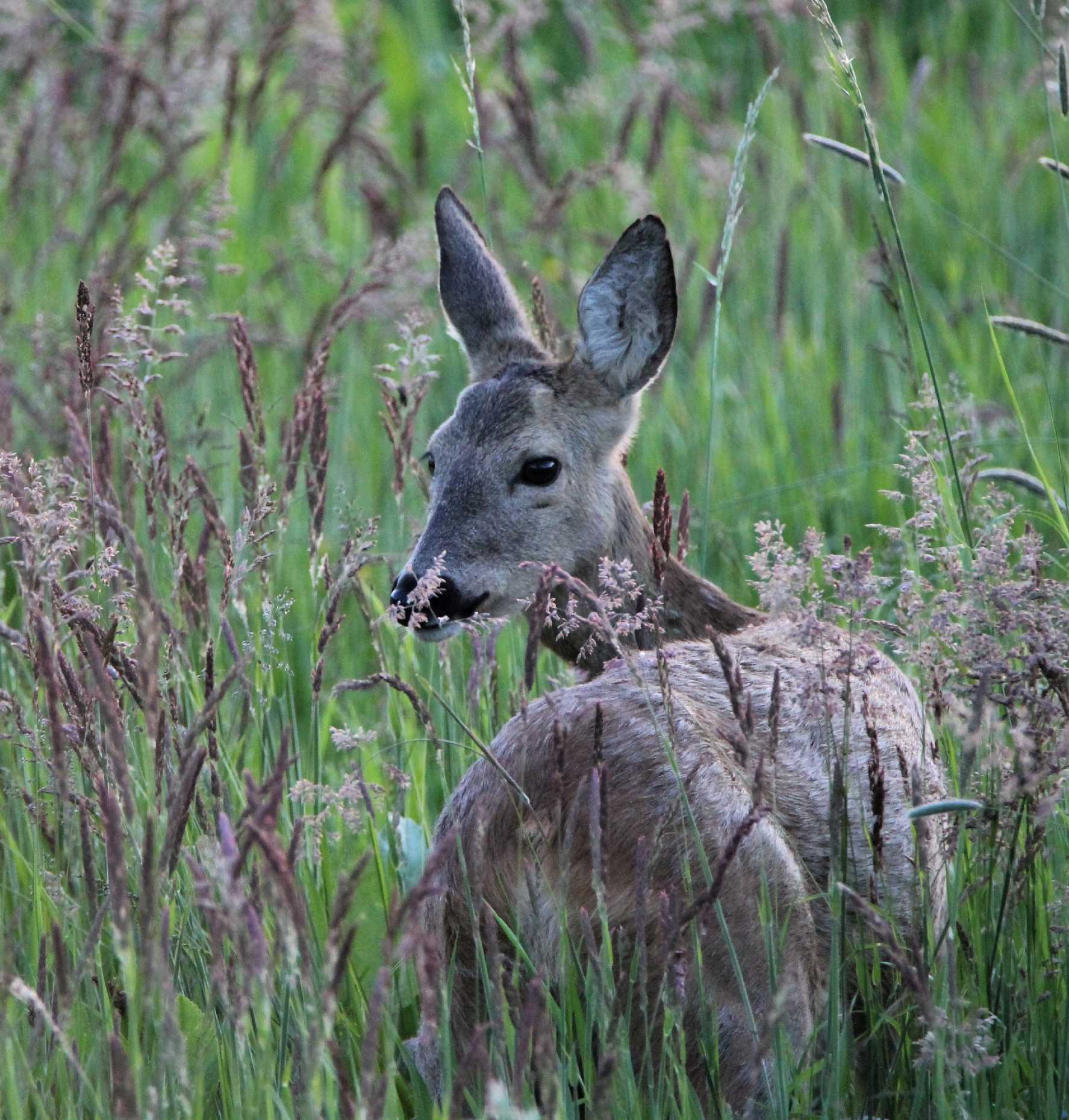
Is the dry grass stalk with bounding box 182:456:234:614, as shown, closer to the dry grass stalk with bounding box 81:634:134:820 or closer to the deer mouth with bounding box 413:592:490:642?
the deer mouth with bounding box 413:592:490:642

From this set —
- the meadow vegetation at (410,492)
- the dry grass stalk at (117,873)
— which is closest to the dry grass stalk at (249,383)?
the meadow vegetation at (410,492)

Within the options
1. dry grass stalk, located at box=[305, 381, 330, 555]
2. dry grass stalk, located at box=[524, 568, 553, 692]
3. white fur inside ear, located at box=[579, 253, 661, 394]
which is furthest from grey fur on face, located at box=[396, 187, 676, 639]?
Result: dry grass stalk, located at box=[524, 568, 553, 692]

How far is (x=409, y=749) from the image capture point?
3572 mm

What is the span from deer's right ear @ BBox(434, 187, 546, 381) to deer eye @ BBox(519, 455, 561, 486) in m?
0.56

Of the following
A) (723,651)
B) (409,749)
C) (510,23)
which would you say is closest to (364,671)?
(409,749)

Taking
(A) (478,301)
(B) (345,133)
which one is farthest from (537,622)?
(B) (345,133)

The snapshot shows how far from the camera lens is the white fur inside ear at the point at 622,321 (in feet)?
14.4

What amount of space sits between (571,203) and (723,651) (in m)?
5.56

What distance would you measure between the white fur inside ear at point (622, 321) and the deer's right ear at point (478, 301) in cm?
29

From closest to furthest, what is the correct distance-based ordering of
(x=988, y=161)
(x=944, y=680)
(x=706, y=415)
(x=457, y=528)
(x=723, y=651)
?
(x=723, y=651) < (x=944, y=680) < (x=457, y=528) < (x=706, y=415) < (x=988, y=161)

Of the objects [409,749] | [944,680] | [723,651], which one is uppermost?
[723,651]

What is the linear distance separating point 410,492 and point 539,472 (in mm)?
1057

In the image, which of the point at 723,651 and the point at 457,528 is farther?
the point at 457,528

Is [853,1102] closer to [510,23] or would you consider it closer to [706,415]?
[706,415]
